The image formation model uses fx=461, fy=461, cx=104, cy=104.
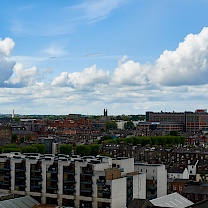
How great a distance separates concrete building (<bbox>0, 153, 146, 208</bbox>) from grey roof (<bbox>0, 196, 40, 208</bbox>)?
1.81 metres

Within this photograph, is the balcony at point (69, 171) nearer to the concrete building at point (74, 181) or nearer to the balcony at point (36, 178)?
the concrete building at point (74, 181)

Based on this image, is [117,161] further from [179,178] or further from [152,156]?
[152,156]

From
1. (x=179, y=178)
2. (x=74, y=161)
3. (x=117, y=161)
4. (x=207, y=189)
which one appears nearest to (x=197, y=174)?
(x=179, y=178)

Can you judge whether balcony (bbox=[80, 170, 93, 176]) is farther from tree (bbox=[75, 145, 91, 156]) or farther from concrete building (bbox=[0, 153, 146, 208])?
tree (bbox=[75, 145, 91, 156])

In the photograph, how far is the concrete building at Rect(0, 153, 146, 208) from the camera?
5106 cm

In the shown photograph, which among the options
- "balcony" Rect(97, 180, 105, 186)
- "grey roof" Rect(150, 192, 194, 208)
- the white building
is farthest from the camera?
the white building

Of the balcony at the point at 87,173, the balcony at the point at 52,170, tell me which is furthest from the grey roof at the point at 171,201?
the balcony at the point at 52,170

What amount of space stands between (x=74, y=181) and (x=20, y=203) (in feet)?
21.7

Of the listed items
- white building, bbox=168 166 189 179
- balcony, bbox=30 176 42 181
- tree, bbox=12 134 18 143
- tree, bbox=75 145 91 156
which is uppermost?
tree, bbox=12 134 18 143

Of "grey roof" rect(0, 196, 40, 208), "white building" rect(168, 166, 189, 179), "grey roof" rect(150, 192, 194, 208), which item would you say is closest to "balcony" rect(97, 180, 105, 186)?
"grey roof" rect(150, 192, 194, 208)

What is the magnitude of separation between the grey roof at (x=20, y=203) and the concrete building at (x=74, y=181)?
1807mm

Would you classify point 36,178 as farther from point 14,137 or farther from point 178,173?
point 14,137

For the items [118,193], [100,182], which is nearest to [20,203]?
[100,182]

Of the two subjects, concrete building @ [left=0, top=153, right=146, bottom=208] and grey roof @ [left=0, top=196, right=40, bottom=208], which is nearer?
grey roof @ [left=0, top=196, right=40, bottom=208]
